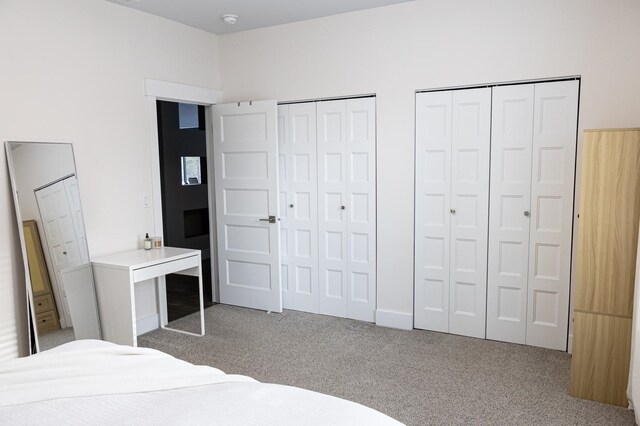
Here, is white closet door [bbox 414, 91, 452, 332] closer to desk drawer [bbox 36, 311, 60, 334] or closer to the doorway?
desk drawer [bbox 36, 311, 60, 334]

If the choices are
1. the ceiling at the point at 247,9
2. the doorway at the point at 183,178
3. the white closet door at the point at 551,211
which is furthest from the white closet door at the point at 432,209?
the doorway at the point at 183,178

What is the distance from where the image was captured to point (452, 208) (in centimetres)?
407

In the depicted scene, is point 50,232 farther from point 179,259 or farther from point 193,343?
point 193,343

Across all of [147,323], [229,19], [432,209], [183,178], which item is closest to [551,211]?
[432,209]

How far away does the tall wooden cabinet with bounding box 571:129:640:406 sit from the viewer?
113 inches

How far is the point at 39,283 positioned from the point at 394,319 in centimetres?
281

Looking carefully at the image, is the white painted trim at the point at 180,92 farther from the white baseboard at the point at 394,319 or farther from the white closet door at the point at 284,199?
the white baseboard at the point at 394,319

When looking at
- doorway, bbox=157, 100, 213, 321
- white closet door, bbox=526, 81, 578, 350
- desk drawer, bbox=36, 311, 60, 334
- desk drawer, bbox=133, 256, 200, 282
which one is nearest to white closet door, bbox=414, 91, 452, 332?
white closet door, bbox=526, 81, 578, 350

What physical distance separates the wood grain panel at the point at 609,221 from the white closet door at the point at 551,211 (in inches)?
27.5

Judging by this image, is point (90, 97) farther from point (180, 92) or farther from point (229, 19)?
point (229, 19)

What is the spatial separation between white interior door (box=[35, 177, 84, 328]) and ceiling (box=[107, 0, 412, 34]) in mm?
1608

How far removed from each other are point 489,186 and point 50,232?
3.30 meters

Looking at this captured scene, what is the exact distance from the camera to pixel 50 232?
11.4 ft

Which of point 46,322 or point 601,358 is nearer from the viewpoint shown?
point 601,358
